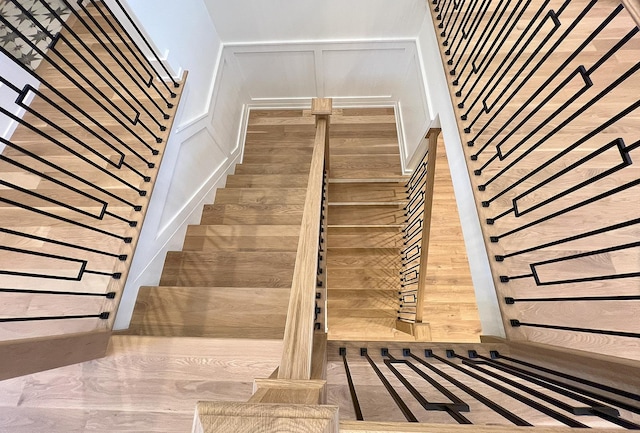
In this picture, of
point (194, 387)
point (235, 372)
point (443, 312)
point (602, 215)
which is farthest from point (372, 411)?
point (443, 312)

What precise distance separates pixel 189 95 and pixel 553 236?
2.74 metres

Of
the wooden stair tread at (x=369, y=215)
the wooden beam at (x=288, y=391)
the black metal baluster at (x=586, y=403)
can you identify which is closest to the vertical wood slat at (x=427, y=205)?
the wooden stair tread at (x=369, y=215)

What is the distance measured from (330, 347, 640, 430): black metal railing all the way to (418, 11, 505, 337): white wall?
0.76 feet

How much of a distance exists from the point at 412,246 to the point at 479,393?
2.36 metres

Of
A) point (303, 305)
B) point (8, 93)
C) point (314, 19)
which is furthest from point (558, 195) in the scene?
point (8, 93)

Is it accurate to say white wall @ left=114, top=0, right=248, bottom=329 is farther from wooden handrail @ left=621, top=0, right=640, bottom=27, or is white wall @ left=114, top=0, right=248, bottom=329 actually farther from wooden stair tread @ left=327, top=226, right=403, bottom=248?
wooden handrail @ left=621, top=0, right=640, bottom=27

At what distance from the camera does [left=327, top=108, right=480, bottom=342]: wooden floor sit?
136 inches

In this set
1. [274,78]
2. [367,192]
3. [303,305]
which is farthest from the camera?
[274,78]

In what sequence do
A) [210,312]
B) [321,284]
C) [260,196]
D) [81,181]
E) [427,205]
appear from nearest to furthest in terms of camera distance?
[81,181] < [210,312] < [321,284] < [427,205] < [260,196]

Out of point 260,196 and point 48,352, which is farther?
point 260,196

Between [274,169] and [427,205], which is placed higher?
[274,169]

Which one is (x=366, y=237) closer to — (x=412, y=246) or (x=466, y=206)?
(x=412, y=246)

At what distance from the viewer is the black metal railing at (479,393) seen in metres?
0.72

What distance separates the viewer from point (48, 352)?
122 cm
